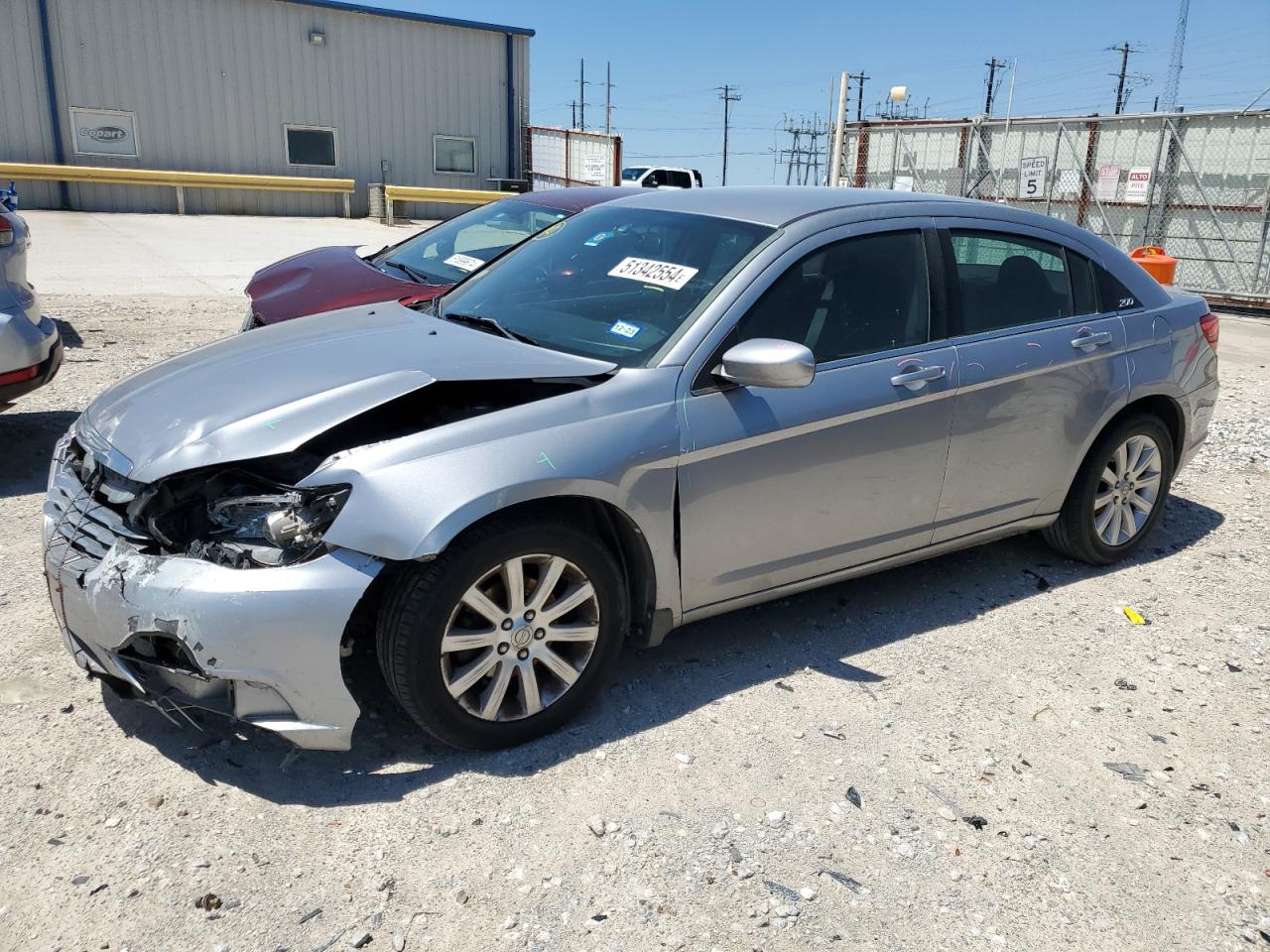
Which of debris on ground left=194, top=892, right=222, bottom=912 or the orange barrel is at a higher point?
the orange barrel

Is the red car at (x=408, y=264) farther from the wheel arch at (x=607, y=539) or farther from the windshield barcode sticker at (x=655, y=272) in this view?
the wheel arch at (x=607, y=539)

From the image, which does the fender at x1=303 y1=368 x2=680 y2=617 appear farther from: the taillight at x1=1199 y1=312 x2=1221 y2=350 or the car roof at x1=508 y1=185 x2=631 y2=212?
the car roof at x1=508 y1=185 x2=631 y2=212

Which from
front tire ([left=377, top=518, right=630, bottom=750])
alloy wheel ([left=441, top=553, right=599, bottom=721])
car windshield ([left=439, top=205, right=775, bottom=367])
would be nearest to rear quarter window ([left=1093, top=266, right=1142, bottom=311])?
car windshield ([left=439, top=205, right=775, bottom=367])

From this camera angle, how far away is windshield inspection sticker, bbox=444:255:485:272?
707cm

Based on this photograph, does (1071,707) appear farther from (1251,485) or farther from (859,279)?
(1251,485)

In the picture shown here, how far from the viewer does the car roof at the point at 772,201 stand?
12.8ft

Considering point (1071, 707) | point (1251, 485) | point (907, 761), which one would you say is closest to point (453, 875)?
point (907, 761)

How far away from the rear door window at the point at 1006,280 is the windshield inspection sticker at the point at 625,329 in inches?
53.5

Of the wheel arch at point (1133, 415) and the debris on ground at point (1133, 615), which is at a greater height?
the wheel arch at point (1133, 415)

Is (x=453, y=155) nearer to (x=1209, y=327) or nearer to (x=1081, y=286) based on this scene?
(x=1209, y=327)

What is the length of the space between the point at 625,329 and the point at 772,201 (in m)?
0.91

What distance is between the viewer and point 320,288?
6656 mm

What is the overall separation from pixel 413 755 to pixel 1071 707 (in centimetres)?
229

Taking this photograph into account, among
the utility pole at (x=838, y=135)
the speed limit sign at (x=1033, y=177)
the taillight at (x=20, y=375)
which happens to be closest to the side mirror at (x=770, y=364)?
the taillight at (x=20, y=375)
